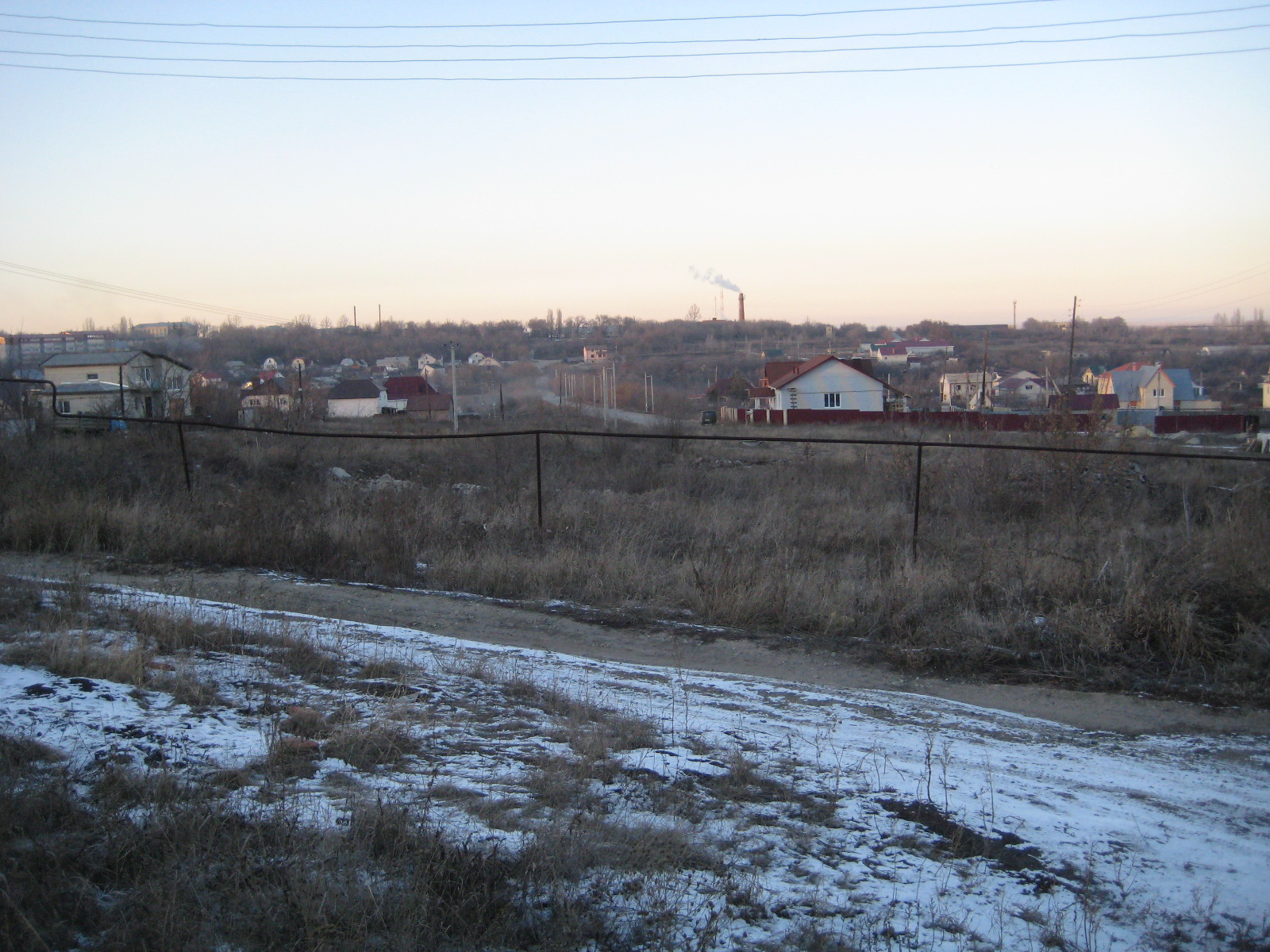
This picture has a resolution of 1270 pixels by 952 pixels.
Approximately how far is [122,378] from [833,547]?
35.9 meters

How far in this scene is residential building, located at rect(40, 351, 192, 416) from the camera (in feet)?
115

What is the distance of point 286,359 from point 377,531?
40.7m

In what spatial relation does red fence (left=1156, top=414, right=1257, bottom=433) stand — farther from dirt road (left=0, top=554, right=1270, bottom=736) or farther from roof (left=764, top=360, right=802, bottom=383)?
dirt road (left=0, top=554, right=1270, bottom=736)

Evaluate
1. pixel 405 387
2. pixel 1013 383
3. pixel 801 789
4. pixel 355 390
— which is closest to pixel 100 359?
pixel 355 390

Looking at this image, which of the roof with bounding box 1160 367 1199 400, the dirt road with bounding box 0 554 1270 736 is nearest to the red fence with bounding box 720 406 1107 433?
the dirt road with bounding box 0 554 1270 736

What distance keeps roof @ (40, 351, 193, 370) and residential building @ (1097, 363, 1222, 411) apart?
51.0 m

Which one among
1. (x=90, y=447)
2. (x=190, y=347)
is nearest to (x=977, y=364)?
(x=190, y=347)

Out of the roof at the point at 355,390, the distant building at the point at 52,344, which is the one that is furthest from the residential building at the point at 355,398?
the distant building at the point at 52,344

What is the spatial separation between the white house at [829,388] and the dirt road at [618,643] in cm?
4777

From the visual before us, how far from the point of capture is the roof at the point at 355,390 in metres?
41.8

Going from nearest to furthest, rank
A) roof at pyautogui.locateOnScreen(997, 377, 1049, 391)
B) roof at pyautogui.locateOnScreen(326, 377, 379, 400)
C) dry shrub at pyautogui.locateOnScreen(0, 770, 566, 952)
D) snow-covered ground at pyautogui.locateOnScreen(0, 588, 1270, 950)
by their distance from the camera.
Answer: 1. dry shrub at pyautogui.locateOnScreen(0, 770, 566, 952)
2. snow-covered ground at pyautogui.locateOnScreen(0, 588, 1270, 950)
3. roof at pyautogui.locateOnScreen(326, 377, 379, 400)
4. roof at pyautogui.locateOnScreen(997, 377, 1049, 391)

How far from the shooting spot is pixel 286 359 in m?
46.2

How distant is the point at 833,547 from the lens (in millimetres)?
10211

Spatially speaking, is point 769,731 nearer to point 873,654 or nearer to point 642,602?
point 873,654
